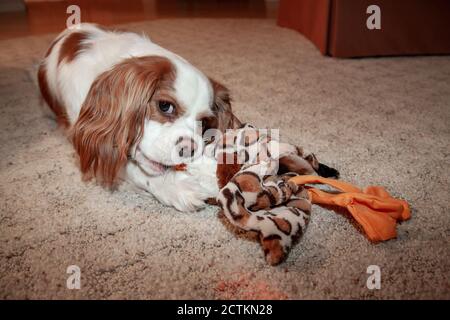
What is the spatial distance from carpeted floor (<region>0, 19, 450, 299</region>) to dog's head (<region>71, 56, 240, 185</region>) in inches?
5.4

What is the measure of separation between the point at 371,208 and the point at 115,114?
2.77 feet

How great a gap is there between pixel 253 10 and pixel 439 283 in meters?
4.79

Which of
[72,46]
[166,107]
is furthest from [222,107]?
[72,46]

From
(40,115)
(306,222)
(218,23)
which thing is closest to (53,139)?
(40,115)

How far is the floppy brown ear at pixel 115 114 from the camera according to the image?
1188 mm

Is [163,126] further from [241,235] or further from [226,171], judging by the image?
[241,235]

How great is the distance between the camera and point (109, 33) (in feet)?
5.11

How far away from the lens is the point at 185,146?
1.16 metres

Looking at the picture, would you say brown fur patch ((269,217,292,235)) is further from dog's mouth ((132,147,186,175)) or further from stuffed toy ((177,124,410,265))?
dog's mouth ((132,147,186,175))

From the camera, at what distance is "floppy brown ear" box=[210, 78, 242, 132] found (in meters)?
1.40

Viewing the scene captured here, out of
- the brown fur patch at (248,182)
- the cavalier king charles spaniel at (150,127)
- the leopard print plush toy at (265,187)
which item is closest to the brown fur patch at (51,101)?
the cavalier king charles spaniel at (150,127)

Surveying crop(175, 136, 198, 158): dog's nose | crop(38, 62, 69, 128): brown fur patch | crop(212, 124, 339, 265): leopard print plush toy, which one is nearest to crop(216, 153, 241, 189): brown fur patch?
crop(212, 124, 339, 265): leopard print plush toy

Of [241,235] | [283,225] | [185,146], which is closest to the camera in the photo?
[283,225]
